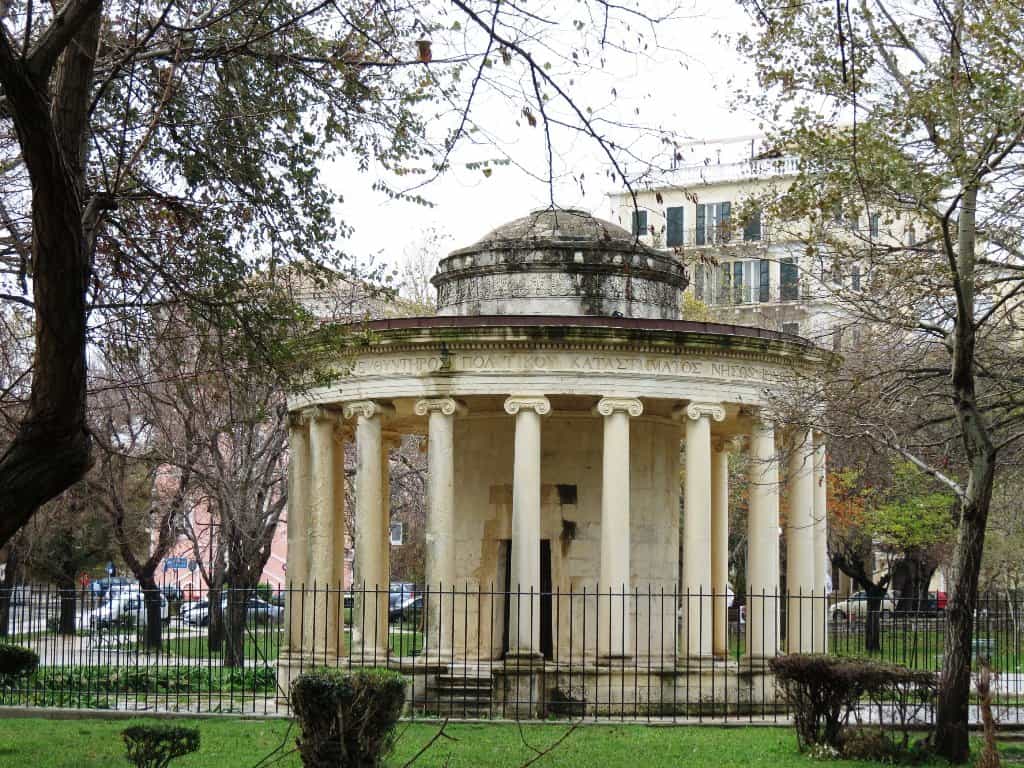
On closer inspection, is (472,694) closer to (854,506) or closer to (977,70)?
(977,70)

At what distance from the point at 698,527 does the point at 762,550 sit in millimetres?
1443

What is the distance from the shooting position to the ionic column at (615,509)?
845 inches

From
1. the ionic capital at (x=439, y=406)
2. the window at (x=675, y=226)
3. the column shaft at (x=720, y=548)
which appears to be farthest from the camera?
the window at (x=675, y=226)

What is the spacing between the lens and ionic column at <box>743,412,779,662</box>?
22.1 metres

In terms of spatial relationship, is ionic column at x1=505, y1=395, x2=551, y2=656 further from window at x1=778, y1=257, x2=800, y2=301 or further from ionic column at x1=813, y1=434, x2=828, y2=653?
ionic column at x1=813, y1=434, x2=828, y2=653

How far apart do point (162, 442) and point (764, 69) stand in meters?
19.3

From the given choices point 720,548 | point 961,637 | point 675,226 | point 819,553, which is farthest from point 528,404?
point 675,226

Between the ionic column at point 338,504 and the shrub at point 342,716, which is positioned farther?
the ionic column at point 338,504

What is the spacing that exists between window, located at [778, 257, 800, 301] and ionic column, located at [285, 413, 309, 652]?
8.26 meters

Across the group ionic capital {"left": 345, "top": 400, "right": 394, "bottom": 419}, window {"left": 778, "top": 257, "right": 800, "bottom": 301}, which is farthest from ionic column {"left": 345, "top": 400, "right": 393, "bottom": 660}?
window {"left": 778, "top": 257, "right": 800, "bottom": 301}

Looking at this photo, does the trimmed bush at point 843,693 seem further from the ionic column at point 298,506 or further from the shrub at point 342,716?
the ionic column at point 298,506

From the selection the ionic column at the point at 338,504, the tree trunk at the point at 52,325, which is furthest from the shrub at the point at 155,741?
the ionic column at the point at 338,504

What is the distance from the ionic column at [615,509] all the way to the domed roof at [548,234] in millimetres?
2927

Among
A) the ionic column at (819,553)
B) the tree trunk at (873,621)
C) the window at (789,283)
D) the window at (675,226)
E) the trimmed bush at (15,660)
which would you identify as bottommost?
the tree trunk at (873,621)
